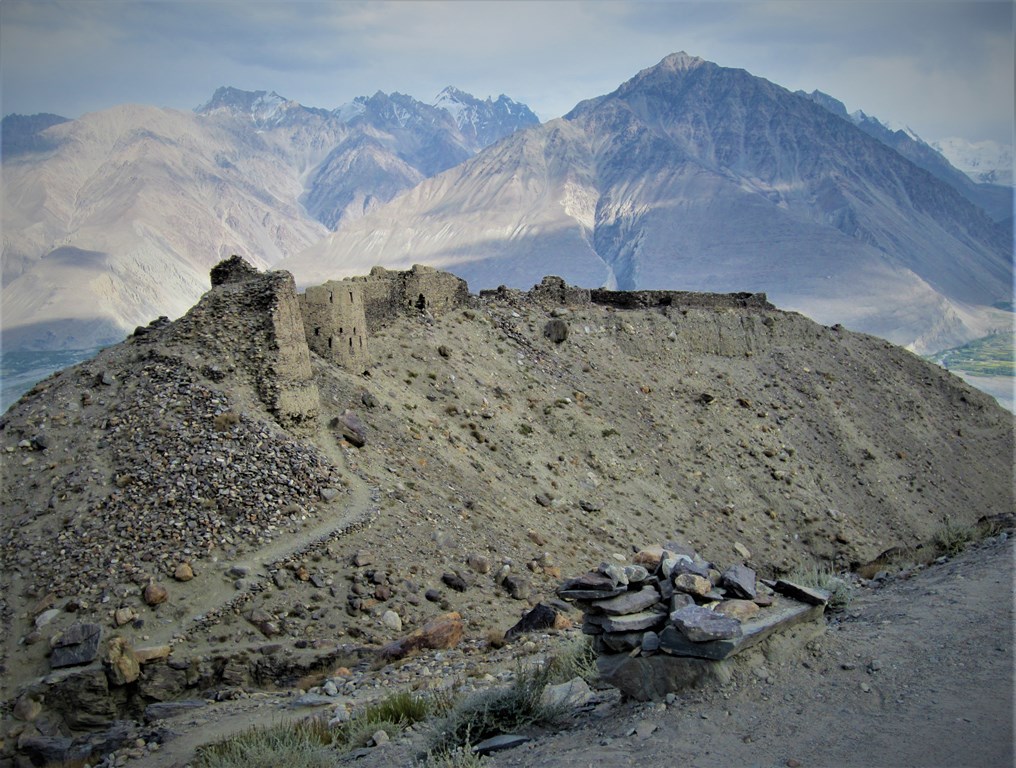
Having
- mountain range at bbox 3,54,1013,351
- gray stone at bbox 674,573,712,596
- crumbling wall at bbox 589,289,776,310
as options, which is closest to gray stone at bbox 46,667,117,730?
gray stone at bbox 674,573,712,596

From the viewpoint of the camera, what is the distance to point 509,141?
188250mm

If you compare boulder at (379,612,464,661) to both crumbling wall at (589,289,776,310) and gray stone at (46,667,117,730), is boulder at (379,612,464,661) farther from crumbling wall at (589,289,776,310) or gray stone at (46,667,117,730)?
crumbling wall at (589,289,776,310)

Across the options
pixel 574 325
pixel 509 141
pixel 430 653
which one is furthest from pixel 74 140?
pixel 430 653

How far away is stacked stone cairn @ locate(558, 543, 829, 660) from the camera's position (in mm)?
7840

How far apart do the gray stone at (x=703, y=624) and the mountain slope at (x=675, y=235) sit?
5022 inches

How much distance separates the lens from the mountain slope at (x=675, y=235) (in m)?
140

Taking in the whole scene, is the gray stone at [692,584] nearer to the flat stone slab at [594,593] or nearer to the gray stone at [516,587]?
the flat stone slab at [594,593]

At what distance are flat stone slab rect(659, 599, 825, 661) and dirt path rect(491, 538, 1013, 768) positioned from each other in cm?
29

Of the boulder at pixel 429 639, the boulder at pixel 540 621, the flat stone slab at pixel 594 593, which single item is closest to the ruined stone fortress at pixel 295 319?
the boulder at pixel 429 639

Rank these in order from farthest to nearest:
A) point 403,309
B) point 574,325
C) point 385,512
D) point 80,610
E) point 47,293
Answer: point 47,293, point 574,325, point 403,309, point 385,512, point 80,610

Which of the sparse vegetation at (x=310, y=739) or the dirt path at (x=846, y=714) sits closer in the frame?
the dirt path at (x=846, y=714)

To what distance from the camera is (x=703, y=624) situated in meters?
7.80

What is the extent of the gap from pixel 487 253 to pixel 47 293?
239ft

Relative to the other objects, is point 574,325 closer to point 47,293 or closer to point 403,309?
point 403,309
